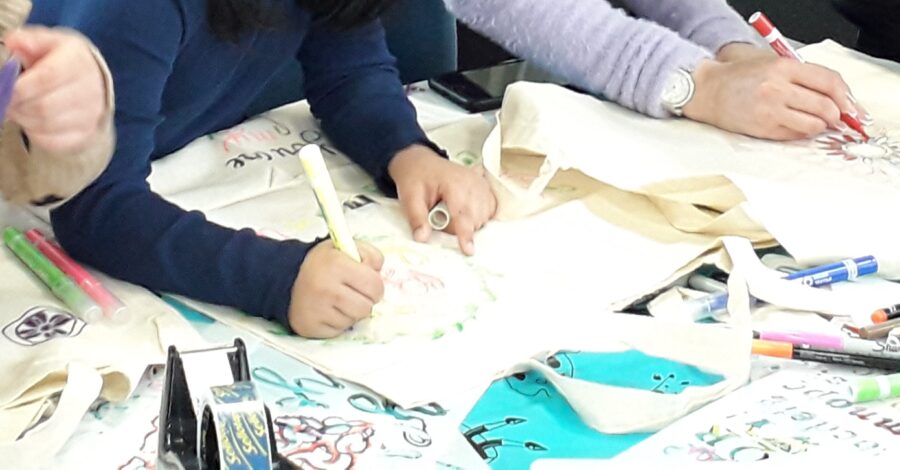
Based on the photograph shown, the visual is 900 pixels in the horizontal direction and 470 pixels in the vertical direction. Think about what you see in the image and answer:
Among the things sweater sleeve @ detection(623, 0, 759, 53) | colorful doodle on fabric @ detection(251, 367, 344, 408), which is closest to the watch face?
sweater sleeve @ detection(623, 0, 759, 53)

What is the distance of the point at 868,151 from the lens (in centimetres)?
68

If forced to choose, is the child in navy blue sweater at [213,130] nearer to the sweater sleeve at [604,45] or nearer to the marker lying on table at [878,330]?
the sweater sleeve at [604,45]

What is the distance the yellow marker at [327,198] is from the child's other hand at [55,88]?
0.09 m

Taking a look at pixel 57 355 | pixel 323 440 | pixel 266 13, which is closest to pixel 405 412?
pixel 323 440

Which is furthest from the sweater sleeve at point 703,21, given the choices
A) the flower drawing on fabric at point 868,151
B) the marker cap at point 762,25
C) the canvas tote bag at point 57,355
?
the canvas tote bag at point 57,355

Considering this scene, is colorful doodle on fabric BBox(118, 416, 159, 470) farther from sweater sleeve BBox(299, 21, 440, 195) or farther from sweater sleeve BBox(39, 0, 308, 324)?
sweater sleeve BBox(299, 21, 440, 195)

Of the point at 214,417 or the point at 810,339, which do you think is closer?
the point at 214,417

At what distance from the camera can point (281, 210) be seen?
2.07 ft

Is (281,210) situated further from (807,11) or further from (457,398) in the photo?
(807,11)

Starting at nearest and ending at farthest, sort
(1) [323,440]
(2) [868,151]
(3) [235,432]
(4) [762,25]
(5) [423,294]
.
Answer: (3) [235,432] → (1) [323,440] → (5) [423,294] → (2) [868,151] → (4) [762,25]

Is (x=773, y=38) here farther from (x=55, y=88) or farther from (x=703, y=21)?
(x=55, y=88)

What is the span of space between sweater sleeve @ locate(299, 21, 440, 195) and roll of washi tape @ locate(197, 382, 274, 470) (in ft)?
1.10

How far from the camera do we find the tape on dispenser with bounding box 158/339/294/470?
1.12 ft

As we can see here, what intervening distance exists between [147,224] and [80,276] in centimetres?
4
